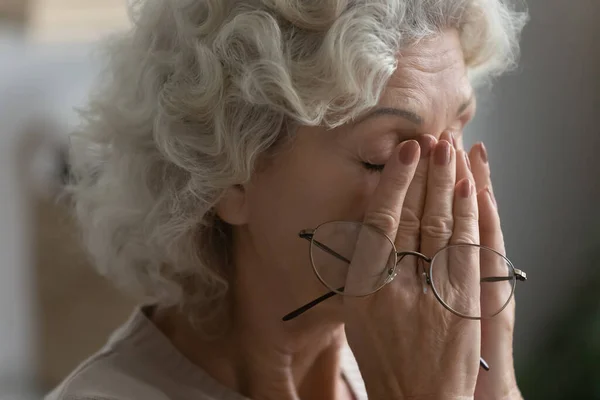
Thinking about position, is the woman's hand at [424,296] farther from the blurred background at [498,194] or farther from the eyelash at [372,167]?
the blurred background at [498,194]

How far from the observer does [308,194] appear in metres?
1.05

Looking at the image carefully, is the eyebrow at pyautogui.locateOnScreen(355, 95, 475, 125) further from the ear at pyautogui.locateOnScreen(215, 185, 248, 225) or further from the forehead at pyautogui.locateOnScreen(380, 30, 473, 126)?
the ear at pyautogui.locateOnScreen(215, 185, 248, 225)

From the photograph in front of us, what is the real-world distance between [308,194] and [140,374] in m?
0.41

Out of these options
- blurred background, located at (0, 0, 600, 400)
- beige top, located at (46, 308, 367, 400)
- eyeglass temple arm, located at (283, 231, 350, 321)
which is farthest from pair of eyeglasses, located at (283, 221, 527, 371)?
blurred background, located at (0, 0, 600, 400)

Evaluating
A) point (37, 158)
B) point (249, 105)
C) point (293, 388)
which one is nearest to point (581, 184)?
point (293, 388)

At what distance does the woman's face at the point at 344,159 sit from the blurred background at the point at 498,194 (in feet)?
2.62

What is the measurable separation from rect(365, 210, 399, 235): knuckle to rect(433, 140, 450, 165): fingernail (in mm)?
101

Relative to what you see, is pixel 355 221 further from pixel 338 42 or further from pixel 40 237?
pixel 40 237

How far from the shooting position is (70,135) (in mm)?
1438

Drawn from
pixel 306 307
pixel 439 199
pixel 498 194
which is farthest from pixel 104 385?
pixel 498 194

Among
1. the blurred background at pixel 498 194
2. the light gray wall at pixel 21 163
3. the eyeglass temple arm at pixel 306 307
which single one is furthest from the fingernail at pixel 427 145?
the light gray wall at pixel 21 163

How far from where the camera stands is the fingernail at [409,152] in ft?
3.20

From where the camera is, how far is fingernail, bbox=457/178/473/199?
3.36 feet

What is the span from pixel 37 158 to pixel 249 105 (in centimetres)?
128
